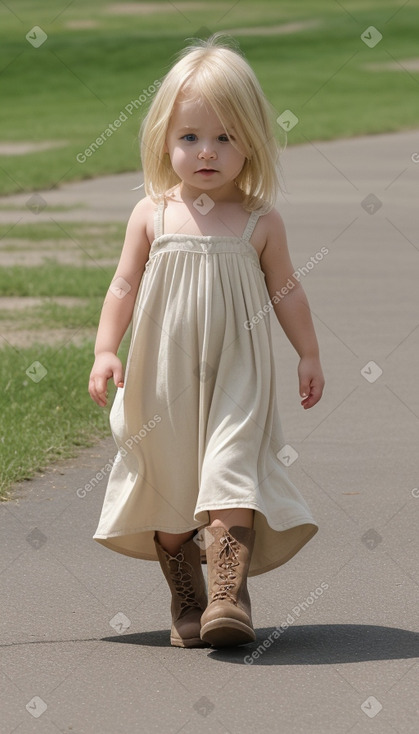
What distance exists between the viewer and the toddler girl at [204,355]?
384cm

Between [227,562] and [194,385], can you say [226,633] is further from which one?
[194,385]

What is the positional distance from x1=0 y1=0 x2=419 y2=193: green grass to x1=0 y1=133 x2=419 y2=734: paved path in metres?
7.04

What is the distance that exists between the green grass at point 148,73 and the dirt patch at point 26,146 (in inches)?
9.8

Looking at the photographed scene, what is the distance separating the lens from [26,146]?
2269cm

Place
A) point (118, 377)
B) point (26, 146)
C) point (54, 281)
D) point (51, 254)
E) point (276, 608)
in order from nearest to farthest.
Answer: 1. point (118, 377)
2. point (276, 608)
3. point (54, 281)
4. point (51, 254)
5. point (26, 146)

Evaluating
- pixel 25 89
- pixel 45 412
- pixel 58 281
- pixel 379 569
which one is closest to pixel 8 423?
pixel 45 412

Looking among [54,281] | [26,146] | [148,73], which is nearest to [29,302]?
[54,281]

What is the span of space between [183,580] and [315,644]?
40cm

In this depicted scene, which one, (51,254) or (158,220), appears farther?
(51,254)

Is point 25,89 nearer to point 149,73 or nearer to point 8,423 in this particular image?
point 149,73

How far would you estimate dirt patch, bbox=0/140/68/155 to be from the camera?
2169cm

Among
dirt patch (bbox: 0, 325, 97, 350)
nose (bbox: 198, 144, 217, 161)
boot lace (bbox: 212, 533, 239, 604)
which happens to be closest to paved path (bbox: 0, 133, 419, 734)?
boot lace (bbox: 212, 533, 239, 604)

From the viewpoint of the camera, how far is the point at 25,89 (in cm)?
3550

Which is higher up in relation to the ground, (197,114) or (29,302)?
(29,302)
